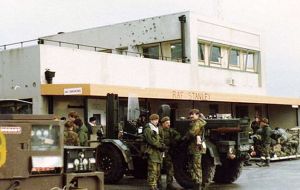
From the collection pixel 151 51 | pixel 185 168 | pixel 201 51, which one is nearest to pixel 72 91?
pixel 185 168

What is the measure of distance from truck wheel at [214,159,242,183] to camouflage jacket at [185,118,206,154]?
223 cm

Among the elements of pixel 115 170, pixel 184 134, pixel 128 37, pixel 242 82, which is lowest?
pixel 115 170

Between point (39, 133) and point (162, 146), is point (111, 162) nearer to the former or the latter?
point (162, 146)

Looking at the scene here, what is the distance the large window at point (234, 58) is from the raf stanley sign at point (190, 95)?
6.91 m

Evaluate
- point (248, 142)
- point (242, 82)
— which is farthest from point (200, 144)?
point (242, 82)

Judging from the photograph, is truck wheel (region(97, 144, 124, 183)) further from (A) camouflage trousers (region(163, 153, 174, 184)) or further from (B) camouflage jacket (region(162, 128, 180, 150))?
(B) camouflage jacket (region(162, 128, 180, 150))

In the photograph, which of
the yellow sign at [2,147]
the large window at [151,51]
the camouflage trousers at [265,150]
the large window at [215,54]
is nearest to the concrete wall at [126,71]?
the large window at [215,54]

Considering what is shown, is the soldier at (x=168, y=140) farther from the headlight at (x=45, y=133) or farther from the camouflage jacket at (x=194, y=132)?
the headlight at (x=45, y=133)

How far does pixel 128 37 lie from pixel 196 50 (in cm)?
353

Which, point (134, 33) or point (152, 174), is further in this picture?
point (134, 33)

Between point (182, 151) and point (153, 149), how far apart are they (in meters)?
1.27

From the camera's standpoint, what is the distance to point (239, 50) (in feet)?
105

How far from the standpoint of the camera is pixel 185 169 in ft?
43.1

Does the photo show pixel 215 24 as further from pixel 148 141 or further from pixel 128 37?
pixel 148 141
